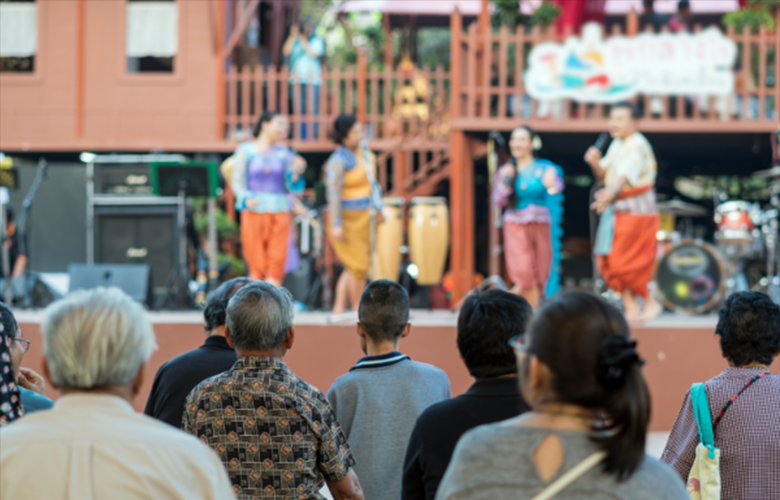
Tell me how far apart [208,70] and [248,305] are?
9.57 metres

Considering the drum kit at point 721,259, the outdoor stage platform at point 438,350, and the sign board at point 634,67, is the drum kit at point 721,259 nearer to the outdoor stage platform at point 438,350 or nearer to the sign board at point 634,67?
the sign board at point 634,67

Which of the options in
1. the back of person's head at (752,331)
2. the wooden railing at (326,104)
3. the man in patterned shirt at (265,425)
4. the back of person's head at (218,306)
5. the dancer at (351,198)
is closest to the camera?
the man in patterned shirt at (265,425)

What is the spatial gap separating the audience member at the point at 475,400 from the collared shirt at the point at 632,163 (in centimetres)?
413

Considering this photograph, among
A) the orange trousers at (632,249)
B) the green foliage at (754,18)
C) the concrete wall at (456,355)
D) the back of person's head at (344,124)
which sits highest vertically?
the green foliage at (754,18)

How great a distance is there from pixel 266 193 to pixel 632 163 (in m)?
2.63

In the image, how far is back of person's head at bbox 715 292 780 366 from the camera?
2420 millimetres

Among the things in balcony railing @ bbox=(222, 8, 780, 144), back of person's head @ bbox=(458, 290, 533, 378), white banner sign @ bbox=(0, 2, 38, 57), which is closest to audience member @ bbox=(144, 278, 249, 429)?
back of person's head @ bbox=(458, 290, 533, 378)

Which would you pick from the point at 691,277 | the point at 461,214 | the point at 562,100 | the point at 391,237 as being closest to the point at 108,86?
the point at 391,237

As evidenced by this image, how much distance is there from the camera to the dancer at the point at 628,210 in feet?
19.7

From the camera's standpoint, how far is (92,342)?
1.50m

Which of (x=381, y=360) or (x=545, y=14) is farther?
→ (x=545, y=14)

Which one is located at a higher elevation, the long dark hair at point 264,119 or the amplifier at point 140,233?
the long dark hair at point 264,119

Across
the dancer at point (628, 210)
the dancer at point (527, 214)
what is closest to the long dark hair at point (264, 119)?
the dancer at point (527, 214)

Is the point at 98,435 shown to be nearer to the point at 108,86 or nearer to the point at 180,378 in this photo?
the point at 180,378
